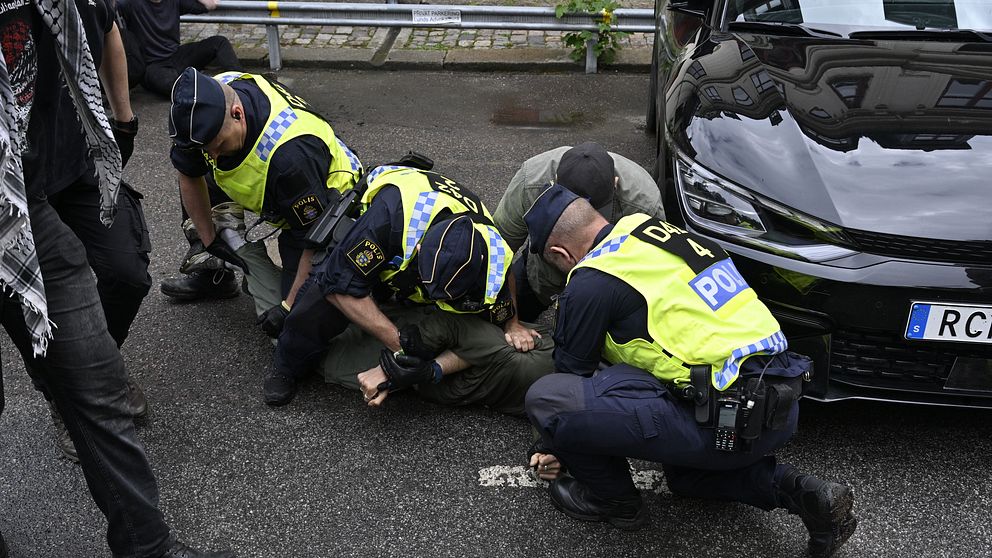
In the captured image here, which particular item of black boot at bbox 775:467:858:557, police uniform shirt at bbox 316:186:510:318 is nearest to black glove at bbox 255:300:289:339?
police uniform shirt at bbox 316:186:510:318

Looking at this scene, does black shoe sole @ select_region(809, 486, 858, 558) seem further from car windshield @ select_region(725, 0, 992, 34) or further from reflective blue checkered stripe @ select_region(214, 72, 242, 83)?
reflective blue checkered stripe @ select_region(214, 72, 242, 83)

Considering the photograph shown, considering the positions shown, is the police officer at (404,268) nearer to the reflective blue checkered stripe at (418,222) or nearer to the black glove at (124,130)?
the reflective blue checkered stripe at (418,222)

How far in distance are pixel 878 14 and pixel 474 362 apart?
2100 millimetres

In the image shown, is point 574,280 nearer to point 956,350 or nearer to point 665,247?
point 665,247

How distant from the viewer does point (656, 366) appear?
2506mm

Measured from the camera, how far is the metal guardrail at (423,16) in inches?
250

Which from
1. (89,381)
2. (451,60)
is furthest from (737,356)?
(451,60)

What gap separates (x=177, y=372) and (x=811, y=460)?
2.33 metres

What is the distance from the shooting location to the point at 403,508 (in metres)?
2.78

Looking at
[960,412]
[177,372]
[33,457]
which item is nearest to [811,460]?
[960,412]

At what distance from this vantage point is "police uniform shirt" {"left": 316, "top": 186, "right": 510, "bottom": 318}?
298 cm

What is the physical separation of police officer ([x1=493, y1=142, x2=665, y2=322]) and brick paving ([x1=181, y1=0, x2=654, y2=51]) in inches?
151

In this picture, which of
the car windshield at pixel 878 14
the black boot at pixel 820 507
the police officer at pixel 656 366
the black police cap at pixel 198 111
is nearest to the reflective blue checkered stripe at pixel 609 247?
the police officer at pixel 656 366

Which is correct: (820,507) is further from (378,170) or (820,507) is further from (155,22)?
(155,22)
